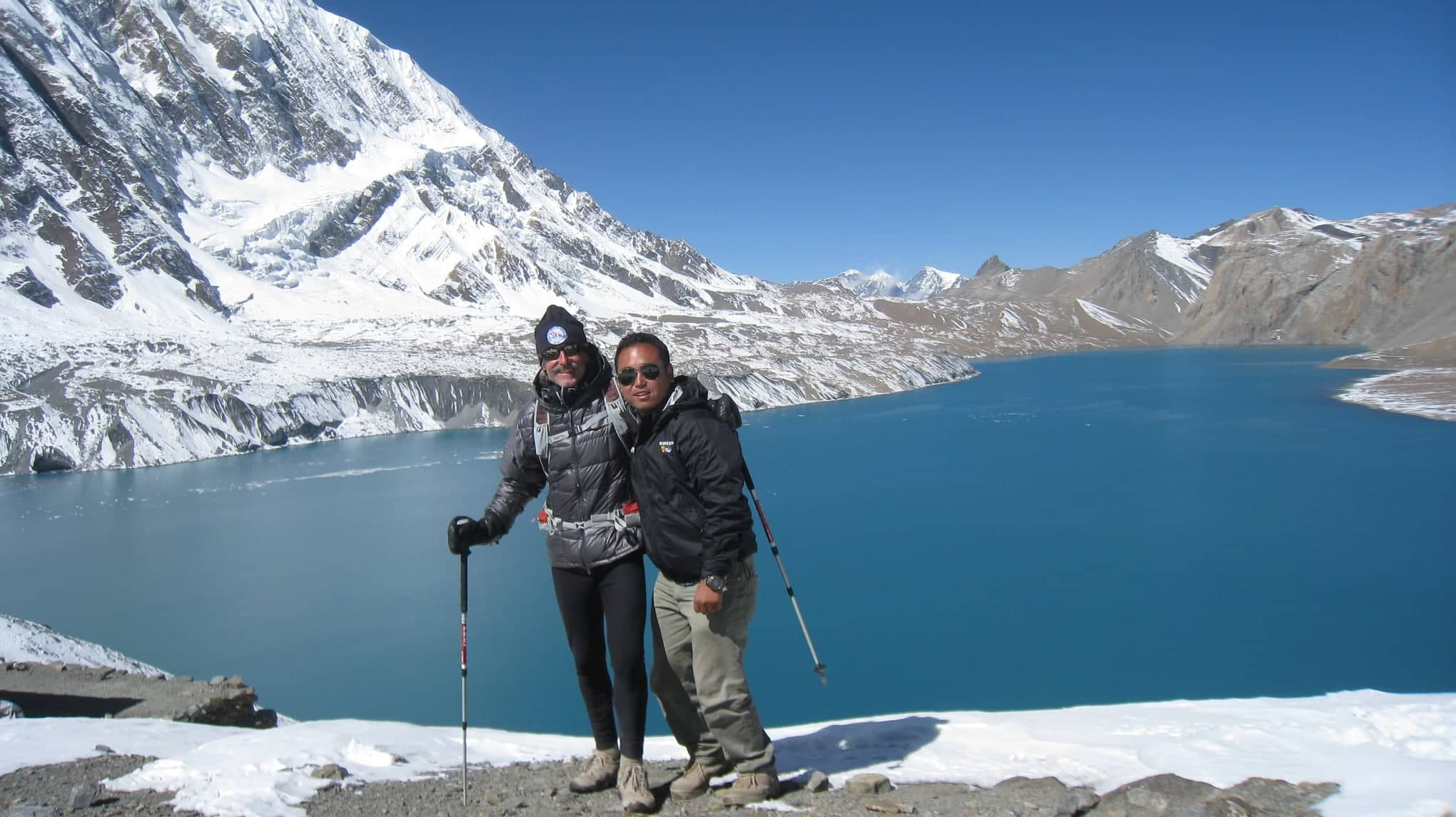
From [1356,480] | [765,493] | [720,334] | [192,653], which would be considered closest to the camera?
[192,653]

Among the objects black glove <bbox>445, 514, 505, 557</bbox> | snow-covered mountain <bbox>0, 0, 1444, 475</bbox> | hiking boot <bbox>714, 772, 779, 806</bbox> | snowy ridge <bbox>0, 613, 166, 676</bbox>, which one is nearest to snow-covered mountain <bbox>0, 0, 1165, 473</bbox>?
snow-covered mountain <bbox>0, 0, 1444, 475</bbox>

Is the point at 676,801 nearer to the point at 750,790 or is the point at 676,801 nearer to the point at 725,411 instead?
the point at 750,790

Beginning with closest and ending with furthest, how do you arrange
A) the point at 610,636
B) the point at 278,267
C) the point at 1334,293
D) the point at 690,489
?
the point at 690,489
the point at 610,636
the point at 278,267
the point at 1334,293

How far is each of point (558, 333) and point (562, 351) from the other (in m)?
0.12

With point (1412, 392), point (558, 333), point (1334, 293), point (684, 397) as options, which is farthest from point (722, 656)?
point (1334, 293)

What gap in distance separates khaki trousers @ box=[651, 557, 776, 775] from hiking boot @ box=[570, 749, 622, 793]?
631mm

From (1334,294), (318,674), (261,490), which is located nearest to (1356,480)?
→ (318,674)

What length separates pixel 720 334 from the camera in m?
103

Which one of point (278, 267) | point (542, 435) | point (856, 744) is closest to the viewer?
point (542, 435)

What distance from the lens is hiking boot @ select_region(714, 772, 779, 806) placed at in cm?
482

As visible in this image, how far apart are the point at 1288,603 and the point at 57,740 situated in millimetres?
21361

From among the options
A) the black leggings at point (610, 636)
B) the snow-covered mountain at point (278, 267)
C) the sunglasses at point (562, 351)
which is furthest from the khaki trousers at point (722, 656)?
the snow-covered mountain at point (278, 267)

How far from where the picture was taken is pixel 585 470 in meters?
4.98

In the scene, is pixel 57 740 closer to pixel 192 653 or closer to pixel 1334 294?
pixel 192 653
